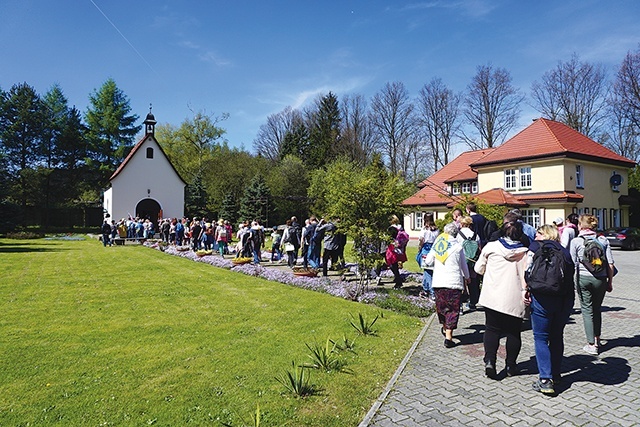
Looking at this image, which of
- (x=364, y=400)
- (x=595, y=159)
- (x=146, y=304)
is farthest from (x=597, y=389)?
(x=595, y=159)

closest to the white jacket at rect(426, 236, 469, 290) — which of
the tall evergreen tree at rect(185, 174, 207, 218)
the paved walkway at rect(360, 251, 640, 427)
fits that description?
the paved walkway at rect(360, 251, 640, 427)

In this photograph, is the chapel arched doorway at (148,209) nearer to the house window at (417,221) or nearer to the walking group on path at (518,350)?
the house window at (417,221)

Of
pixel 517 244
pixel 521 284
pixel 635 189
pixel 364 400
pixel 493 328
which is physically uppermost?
pixel 635 189

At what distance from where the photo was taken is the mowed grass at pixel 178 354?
176 inches

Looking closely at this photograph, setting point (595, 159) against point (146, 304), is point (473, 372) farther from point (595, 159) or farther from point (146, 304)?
point (595, 159)

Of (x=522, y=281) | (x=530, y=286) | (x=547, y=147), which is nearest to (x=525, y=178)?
(x=547, y=147)

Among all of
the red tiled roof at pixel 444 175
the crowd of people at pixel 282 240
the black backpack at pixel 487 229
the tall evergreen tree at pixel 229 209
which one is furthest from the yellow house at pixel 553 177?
the black backpack at pixel 487 229

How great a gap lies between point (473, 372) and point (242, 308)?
5.24 meters

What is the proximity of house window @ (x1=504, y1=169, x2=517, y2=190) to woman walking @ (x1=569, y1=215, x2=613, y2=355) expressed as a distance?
28265mm

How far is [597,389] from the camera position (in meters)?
4.91

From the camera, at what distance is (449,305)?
661 centimetres

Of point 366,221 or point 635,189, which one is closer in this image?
point 366,221

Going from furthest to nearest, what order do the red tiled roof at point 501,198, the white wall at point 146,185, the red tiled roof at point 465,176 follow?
the white wall at point 146,185 → the red tiled roof at point 465,176 → the red tiled roof at point 501,198

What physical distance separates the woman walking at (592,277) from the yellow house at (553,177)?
76.7 feet
